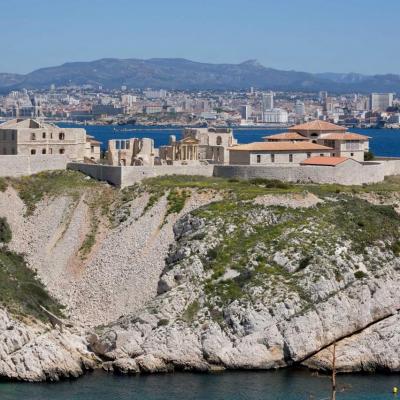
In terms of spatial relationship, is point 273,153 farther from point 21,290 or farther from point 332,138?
point 21,290

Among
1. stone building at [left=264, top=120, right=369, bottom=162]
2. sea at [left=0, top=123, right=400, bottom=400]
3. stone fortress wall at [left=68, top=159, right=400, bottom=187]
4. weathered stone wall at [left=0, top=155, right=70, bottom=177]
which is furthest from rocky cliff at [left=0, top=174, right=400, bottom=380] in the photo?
stone building at [left=264, top=120, right=369, bottom=162]

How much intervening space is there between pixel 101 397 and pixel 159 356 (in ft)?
15.7

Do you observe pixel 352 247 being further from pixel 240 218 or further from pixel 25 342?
pixel 25 342

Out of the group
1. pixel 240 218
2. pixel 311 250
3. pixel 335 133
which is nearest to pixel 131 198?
pixel 240 218

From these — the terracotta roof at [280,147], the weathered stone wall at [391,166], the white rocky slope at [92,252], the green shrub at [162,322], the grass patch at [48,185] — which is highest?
the terracotta roof at [280,147]

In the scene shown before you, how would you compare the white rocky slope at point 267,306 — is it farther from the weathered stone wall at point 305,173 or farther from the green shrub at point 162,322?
the weathered stone wall at point 305,173

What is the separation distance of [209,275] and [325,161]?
1542 centimetres

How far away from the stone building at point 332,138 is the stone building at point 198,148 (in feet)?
10.3

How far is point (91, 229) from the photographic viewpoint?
2601 inches

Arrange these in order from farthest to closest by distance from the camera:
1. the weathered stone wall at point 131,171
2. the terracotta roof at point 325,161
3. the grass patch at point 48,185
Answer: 1. the terracotta roof at point 325,161
2. the weathered stone wall at point 131,171
3. the grass patch at point 48,185

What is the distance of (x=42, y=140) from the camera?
245ft

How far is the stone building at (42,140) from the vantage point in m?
73.8

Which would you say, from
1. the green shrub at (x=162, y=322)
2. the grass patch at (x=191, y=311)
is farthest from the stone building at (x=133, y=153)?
the green shrub at (x=162, y=322)

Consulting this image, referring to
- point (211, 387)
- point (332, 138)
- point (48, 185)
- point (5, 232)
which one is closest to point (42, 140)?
point (48, 185)
